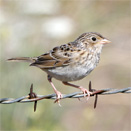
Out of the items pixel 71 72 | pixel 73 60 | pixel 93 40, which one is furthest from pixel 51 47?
pixel 71 72

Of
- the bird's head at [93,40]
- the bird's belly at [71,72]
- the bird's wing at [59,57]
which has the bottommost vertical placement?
the bird's belly at [71,72]

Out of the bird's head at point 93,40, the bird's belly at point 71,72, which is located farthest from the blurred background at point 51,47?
the bird's head at point 93,40

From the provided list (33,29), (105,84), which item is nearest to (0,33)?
(33,29)

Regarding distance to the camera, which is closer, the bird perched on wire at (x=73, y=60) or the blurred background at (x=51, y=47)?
the bird perched on wire at (x=73, y=60)

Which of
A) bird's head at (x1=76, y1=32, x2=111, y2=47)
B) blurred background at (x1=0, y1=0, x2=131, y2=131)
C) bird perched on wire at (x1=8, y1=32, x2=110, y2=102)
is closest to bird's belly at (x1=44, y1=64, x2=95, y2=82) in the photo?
bird perched on wire at (x1=8, y1=32, x2=110, y2=102)

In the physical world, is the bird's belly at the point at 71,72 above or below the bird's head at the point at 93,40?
below

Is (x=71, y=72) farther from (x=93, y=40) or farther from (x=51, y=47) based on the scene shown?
(x=51, y=47)

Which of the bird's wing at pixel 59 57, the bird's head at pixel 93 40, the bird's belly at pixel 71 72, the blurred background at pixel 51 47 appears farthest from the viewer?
the blurred background at pixel 51 47

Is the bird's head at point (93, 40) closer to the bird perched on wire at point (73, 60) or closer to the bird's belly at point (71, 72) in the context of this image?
the bird perched on wire at point (73, 60)

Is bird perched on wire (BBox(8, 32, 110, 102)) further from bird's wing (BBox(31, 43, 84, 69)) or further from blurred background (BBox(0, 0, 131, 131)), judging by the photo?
blurred background (BBox(0, 0, 131, 131))
